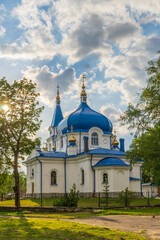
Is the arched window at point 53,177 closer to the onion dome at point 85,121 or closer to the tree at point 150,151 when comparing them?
Answer: the onion dome at point 85,121

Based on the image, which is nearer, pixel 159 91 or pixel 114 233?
pixel 114 233

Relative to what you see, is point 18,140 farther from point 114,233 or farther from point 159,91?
point 114,233

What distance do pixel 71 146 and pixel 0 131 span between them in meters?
17.1

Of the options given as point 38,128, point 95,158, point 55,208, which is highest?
point 38,128

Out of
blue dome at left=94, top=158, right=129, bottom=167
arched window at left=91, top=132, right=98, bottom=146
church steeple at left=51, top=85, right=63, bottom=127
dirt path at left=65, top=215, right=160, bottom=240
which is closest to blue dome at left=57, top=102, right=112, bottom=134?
arched window at left=91, top=132, right=98, bottom=146

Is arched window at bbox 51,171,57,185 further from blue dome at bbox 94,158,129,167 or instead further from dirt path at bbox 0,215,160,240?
dirt path at bbox 0,215,160,240

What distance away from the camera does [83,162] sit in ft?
118

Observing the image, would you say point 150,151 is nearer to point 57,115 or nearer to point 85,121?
point 85,121

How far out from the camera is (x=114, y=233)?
8688 millimetres

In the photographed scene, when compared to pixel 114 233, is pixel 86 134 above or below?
above

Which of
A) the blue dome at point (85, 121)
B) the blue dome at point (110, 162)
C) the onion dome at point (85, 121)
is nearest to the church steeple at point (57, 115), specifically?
the onion dome at point (85, 121)

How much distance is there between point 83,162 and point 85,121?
611cm

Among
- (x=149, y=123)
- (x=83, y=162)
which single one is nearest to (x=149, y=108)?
(x=149, y=123)

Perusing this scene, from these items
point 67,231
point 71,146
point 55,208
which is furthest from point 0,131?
point 71,146
